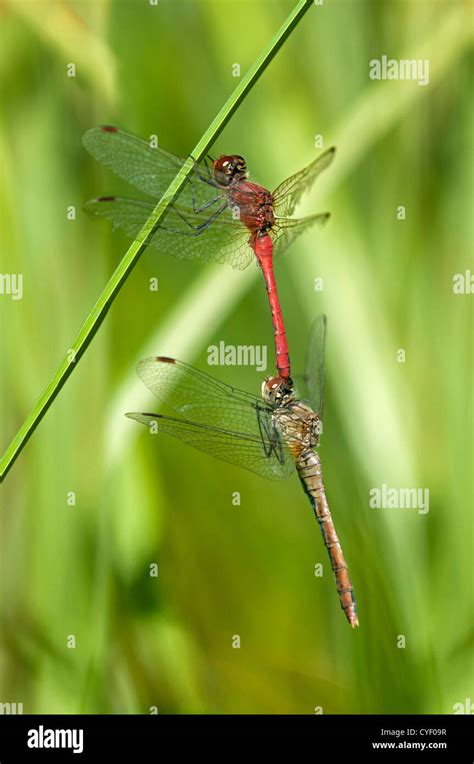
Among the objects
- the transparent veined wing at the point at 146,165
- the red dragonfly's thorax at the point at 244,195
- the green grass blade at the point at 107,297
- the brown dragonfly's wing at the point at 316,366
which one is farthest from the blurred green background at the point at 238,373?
the green grass blade at the point at 107,297

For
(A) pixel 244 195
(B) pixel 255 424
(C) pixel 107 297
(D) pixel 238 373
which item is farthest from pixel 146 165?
(B) pixel 255 424

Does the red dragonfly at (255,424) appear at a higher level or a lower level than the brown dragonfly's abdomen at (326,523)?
higher

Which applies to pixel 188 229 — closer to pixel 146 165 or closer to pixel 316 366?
pixel 146 165

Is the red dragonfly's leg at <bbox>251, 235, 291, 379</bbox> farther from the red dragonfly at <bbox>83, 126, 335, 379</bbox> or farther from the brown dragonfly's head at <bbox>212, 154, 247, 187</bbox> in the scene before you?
the brown dragonfly's head at <bbox>212, 154, 247, 187</bbox>

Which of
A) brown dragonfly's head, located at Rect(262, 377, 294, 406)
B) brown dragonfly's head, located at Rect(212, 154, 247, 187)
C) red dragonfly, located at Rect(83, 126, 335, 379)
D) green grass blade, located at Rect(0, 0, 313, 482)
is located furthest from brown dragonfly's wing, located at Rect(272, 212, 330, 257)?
green grass blade, located at Rect(0, 0, 313, 482)

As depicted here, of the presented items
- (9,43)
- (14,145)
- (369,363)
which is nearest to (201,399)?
A: (369,363)

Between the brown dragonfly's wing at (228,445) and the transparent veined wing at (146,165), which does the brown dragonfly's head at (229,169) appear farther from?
the brown dragonfly's wing at (228,445)
